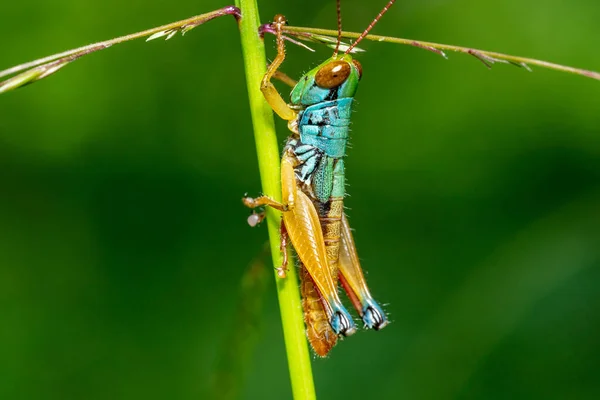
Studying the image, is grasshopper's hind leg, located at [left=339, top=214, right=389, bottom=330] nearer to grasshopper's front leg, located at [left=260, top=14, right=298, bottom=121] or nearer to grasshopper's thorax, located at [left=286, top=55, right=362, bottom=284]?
grasshopper's thorax, located at [left=286, top=55, right=362, bottom=284]

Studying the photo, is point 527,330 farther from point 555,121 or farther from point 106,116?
point 106,116

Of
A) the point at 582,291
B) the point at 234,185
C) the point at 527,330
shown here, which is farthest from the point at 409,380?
the point at 234,185

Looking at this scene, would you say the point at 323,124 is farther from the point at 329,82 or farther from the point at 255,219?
the point at 255,219

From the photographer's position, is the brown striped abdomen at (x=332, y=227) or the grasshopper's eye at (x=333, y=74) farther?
the brown striped abdomen at (x=332, y=227)

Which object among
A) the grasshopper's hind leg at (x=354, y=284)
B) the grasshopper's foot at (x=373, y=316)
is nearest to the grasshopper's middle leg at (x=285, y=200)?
the grasshopper's hind leg at (x=354, y=284)

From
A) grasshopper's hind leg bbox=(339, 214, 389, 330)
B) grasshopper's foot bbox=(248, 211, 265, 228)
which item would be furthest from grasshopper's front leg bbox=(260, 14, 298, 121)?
grasshopper's hind leg bbox=(339, 214, 389, 330)

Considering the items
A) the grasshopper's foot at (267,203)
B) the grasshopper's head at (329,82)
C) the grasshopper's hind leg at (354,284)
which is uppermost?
the grasshopper's head at (329,82)

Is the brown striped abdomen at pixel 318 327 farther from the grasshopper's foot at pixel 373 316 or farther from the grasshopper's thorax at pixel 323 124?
the grasshopper's thorax at pixel 323 124
